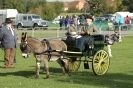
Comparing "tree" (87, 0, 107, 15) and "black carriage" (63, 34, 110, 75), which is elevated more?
"tree" (87, 0, 107, 15)

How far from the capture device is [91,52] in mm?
17125

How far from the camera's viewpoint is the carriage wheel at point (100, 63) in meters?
17.1

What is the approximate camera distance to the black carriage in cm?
1689

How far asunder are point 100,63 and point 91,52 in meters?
0.50

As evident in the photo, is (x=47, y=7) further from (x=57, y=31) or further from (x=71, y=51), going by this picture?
(x=71, y=51)

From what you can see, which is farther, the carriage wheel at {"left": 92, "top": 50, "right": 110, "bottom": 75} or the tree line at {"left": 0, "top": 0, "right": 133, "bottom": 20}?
the tree line at {"left": 0, "top": 0, "right": 133, "bottom": 20}

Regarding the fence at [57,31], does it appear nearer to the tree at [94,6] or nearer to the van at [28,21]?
the van at [28,21]

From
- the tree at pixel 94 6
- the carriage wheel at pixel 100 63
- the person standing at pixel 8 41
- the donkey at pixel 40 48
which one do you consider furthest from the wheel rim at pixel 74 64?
the tree at pixel 94 6

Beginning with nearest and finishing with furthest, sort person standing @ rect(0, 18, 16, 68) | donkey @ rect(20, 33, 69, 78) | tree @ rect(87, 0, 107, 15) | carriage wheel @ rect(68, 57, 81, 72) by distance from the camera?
donkey @ rect(20, 33, 69, 78) < carriage wheel @ rect(68, 57, 81, 72) < person standing @ rect(0, 18, 16, 68) < tree @ rect(87, 0, 107, 15)

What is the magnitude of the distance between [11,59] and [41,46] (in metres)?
5.16

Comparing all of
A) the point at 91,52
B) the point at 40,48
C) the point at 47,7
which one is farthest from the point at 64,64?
the point at 47,7

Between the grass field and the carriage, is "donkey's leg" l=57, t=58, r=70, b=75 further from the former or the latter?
the grass field

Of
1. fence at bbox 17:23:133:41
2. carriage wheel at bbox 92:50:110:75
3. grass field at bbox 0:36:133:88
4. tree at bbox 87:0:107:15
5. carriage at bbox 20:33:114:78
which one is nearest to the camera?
grass field at bbox 0:36:133:88

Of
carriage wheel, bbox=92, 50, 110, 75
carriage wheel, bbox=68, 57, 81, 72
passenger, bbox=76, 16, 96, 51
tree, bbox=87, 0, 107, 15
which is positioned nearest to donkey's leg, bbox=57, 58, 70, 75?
carriage wheel, bbox=68, 57, 81, 72
